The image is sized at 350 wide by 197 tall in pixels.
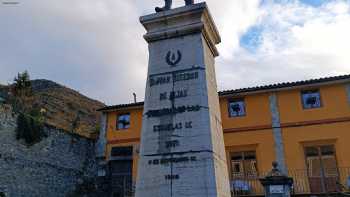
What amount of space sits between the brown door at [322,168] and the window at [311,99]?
1.97m

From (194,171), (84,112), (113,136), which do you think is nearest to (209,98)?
(194,171)

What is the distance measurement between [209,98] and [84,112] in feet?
110

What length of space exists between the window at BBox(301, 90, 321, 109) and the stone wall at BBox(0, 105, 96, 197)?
11.5 meters

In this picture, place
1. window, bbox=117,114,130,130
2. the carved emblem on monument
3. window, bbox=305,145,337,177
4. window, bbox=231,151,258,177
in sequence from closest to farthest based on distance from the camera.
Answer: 1. the carved emblem on monument
2. window, bbox=305,145,337,177
3. window, bbox=231,151,258,177
4. window, bbox=117,114,130,130

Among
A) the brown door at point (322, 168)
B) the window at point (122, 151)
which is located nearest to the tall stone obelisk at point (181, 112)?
the brown door at point (322, 168)

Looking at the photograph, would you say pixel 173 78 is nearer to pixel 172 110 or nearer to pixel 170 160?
pixel 172 110

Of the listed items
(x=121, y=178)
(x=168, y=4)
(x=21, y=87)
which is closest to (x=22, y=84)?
(x=21, y=87)

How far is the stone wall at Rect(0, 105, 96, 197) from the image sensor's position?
1444cm

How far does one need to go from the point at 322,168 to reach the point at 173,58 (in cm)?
1272

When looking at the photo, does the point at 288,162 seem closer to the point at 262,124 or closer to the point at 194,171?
the point at 262,124

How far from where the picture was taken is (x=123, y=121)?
20516 millimetres

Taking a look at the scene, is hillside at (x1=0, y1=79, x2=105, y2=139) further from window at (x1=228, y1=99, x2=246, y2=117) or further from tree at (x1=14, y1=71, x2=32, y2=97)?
window at (x1=228, y1=99, x2=246, y2=117)

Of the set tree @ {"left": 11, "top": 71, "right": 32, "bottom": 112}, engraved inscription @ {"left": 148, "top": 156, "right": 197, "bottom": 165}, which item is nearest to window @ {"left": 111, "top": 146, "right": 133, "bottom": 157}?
tree @ {"left": 11, "top": 71, "right": 32, "bottom": 112}

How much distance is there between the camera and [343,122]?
1638 cm
